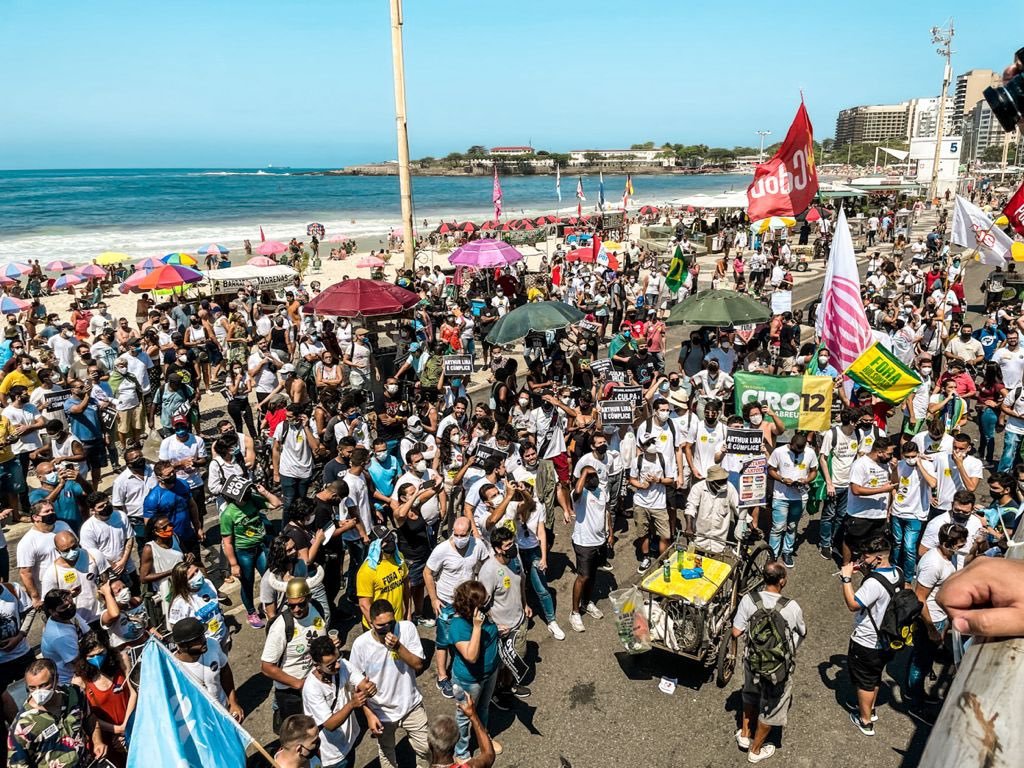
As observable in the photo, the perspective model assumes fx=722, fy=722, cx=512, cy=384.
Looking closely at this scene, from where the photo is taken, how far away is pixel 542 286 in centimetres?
2411

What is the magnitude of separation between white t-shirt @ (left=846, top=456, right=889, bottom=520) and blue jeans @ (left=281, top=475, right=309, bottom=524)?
21.5 ft

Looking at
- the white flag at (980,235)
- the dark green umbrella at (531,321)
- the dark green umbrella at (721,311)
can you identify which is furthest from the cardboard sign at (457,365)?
the white flag at (980,235)

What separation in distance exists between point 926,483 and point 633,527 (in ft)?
12.3

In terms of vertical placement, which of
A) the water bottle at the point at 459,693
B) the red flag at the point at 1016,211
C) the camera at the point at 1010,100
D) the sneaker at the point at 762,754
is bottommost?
the sneaker at the point at 762,754

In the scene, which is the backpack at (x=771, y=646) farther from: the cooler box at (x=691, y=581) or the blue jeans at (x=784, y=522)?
the blue jeans at (x=784, y=522)

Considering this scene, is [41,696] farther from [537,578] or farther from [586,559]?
[586,559]

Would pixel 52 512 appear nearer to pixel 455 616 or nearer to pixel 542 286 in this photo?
pixel 455 616

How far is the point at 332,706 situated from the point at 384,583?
52.6 inches

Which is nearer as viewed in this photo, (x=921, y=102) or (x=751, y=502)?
(x=751, y=502)

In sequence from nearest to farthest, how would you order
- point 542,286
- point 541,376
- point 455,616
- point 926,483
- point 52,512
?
point 455,616 → point 52,512 → point 926,483 → point 541,376 → point 542,286

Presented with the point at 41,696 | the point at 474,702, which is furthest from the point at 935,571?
the point at 41,696

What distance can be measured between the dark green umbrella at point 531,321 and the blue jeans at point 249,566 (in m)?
5.72

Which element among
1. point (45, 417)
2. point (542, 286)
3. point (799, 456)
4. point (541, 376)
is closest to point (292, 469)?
point (45, 417)

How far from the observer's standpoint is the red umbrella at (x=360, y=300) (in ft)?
41.2
